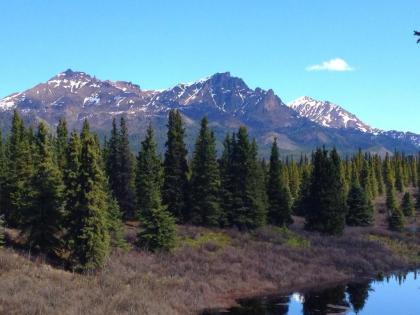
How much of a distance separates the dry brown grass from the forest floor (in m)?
0.08

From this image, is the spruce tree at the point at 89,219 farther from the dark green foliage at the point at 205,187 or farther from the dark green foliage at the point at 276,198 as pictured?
the dark green foliage at the point at 276,198

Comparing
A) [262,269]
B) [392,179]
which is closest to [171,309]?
[262,269]

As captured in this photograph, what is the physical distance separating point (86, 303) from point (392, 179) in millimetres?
123748

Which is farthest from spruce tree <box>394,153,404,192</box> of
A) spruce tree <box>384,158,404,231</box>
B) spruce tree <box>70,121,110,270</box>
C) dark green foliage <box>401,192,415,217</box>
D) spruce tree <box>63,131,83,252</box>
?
spruce tree <box>63,131,83,252</box>

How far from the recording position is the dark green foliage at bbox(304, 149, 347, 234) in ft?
257

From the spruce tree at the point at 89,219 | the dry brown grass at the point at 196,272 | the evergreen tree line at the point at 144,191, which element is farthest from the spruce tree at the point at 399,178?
the spruce tree at the point at 89,219

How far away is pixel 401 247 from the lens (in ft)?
267

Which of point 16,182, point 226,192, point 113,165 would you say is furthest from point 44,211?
point 113,165

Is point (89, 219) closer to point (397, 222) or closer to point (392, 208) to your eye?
point (397, 222)

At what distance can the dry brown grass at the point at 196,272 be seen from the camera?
36406 mm

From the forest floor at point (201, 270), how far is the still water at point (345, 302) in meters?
2.58

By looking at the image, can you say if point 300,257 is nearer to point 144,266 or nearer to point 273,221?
point 273,221

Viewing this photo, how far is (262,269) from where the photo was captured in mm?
58188

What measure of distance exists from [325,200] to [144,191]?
87.9ft
